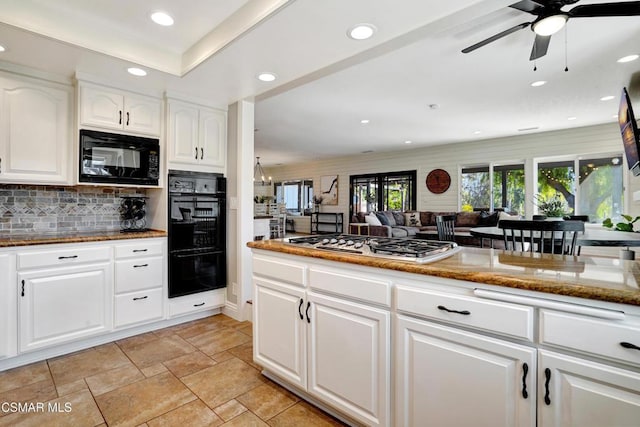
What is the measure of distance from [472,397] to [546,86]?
13.7 feet

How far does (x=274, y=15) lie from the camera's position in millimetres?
1865

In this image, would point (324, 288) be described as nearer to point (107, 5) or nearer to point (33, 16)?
point (107, 5)

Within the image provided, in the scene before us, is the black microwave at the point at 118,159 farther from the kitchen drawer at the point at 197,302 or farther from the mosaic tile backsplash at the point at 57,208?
the kitchen drawer at the point at 197,302

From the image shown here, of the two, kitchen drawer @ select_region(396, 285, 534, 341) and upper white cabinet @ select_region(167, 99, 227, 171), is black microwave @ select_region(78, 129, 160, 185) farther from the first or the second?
kitchen drawer @ select_region(396, 285, 534, 341)

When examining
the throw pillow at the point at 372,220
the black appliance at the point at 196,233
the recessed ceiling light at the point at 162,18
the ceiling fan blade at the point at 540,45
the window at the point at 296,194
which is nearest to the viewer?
the recessed ceiling light at the point at 162,18

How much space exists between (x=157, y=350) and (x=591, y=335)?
2.83 m

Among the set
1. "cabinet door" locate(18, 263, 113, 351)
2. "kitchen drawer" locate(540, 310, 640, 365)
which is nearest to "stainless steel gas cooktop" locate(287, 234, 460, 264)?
"kitchen drawer" locate(540, 310, 640, 365)

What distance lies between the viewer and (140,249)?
2885 millimetres

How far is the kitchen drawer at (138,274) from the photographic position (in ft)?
9.13

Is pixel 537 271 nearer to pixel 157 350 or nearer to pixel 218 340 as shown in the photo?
pixel 218 340

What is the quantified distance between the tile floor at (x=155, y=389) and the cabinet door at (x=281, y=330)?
0.19 meters

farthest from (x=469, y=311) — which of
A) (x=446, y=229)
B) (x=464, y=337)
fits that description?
(x=446, y=229)

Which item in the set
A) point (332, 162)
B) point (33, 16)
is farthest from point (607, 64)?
point (332, 162)

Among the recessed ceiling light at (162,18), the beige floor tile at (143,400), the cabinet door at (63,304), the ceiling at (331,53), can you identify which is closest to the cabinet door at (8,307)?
the cabinet door at (63,304)
